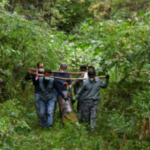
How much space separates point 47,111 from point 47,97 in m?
0.45

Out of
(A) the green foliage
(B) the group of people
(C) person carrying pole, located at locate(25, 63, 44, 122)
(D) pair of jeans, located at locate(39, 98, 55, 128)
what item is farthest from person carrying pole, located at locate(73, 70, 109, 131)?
(A) the green foliage

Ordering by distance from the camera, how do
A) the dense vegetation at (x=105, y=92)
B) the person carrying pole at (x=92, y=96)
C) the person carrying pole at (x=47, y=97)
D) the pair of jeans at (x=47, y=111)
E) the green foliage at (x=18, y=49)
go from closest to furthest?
the dense vegetation at (x=105, y=92) → the green foliage at (x=18, y=49) → the person carrying pole at (x=92, y=96) → the person carrying pole at (x=47, y=97) → the pair of jeans at (x=47, y=111)

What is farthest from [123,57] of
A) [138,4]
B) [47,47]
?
[138,4]

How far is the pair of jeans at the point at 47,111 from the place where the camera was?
746 cm

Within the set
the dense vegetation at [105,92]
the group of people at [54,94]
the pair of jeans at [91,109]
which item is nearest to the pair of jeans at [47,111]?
the group of people at [54,94]

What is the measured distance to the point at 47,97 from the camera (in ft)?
24.3

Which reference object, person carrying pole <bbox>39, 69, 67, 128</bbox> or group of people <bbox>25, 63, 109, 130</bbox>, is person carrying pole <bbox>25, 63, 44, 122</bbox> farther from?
person carrying pole <bbox>39, 69, 67, 128</bbox>

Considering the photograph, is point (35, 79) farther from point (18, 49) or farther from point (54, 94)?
point (18, 49)

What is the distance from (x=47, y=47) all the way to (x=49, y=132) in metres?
2.67

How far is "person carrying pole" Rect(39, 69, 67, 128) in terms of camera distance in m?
7.29

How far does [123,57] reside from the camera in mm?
7273

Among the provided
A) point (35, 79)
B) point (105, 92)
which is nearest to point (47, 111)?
point (35, 79)

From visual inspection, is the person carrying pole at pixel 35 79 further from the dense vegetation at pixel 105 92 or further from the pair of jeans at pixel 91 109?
the pair of jeans at pixel 91 109

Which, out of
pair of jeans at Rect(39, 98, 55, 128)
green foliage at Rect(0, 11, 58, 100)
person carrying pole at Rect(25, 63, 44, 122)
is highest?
green foliage at Rect(0, 11, 58, 100)
